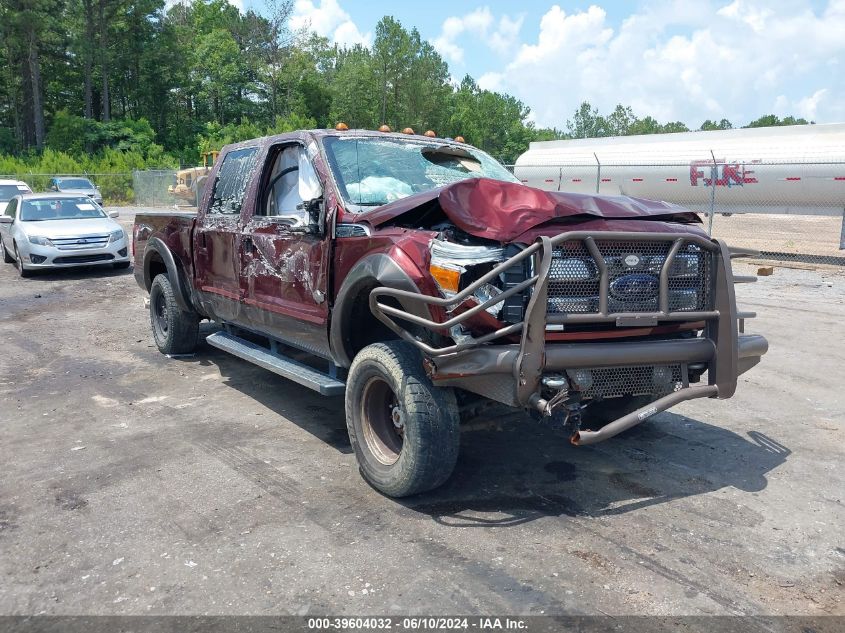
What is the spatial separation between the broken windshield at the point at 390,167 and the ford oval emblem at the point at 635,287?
1.68 metres

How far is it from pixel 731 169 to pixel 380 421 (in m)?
17.6

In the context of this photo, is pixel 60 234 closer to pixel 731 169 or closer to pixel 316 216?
pixel 316 216

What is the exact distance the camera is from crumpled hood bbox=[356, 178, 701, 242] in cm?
373

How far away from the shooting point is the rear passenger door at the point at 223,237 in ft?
19.3

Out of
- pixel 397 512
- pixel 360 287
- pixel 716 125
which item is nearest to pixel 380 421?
pixel 397 512

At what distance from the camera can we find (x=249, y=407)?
5953 millimetres

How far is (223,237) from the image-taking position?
600cm

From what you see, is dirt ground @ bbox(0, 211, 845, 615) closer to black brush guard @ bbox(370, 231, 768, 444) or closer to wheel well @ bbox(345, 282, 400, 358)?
black brush guard @ bbox(370, 231, 768, 444)

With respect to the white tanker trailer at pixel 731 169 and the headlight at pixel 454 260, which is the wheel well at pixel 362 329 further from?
the white tanker trailer at pixel 731 169

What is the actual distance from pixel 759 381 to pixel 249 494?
4744 millimetres

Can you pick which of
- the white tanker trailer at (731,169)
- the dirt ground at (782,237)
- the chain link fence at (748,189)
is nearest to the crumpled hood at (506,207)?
the chain link fence at (748,189)

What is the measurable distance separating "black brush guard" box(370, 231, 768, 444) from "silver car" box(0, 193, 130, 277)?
37.1ft

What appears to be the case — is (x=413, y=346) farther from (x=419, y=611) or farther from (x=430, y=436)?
(x=419, y=611)

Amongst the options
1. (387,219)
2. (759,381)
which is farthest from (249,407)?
(759,381)
